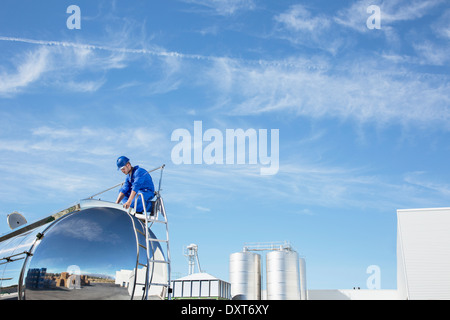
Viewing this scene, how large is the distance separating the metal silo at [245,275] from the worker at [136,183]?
30.7 metres

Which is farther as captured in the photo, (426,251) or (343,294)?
(343,294)

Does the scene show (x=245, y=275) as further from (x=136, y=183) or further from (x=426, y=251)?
(x=136, y=183)

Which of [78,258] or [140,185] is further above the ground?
[140,185]

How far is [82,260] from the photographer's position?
5.48 metres

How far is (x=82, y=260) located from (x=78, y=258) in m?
0.06

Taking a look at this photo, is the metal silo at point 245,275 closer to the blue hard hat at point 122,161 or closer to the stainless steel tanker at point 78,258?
the blue hard hat at point 122,161

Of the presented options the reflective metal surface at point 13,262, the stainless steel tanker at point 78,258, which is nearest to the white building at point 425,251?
the stainless steel tanker at point 78,258

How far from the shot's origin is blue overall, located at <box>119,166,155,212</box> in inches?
311

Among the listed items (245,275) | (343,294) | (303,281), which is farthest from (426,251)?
(343,294)

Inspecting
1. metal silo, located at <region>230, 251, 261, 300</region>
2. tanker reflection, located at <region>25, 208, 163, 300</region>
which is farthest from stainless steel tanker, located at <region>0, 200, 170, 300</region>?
metal silo, located at <region>230, 251, 261, 300</region>

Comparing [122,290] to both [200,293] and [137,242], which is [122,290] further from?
[200,293]

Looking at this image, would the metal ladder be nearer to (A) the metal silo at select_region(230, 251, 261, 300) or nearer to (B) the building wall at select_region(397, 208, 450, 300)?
(B) the building wall at select_region(397, 208, 450, 300)

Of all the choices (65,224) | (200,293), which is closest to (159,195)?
(65,224)

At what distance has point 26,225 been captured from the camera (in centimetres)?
636
